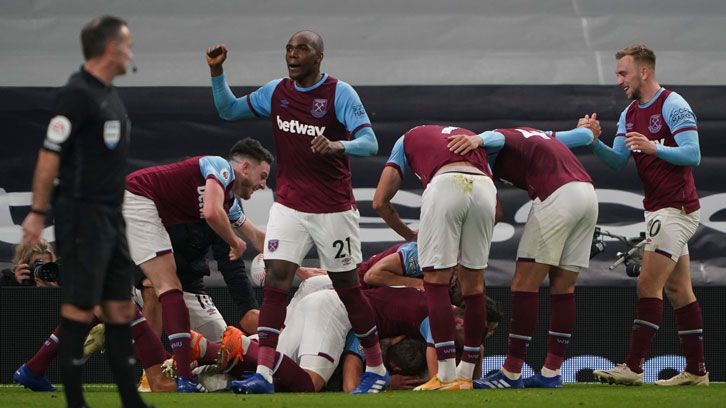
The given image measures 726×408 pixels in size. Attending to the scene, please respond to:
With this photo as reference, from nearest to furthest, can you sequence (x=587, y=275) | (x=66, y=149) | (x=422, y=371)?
(x=66, y=149)
(x=422, y=371)
(x=587, y=275)

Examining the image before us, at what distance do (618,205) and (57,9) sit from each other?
525cm

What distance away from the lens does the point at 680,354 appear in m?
6.65

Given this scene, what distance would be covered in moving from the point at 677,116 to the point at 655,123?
16cm

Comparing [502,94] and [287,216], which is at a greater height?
[502,94]

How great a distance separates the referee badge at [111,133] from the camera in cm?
329

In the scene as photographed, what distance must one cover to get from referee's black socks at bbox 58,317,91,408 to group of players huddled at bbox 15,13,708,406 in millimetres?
1307

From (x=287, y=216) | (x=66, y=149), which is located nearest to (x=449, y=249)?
(x=287, y=216)

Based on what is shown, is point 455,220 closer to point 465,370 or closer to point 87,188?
point 465,370

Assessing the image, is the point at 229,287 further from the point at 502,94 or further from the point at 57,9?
the point at 57,9

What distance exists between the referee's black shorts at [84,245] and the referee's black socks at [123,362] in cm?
15

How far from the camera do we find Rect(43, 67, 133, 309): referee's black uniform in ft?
10.6

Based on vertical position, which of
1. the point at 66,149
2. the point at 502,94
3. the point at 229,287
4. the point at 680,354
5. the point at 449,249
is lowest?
the point at 680,354

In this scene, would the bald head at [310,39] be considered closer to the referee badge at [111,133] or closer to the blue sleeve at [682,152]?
the referee badge at [111,133]

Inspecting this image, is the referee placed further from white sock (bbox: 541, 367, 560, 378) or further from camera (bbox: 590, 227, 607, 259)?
camera (bbox: 590, 227, 607, 259)
